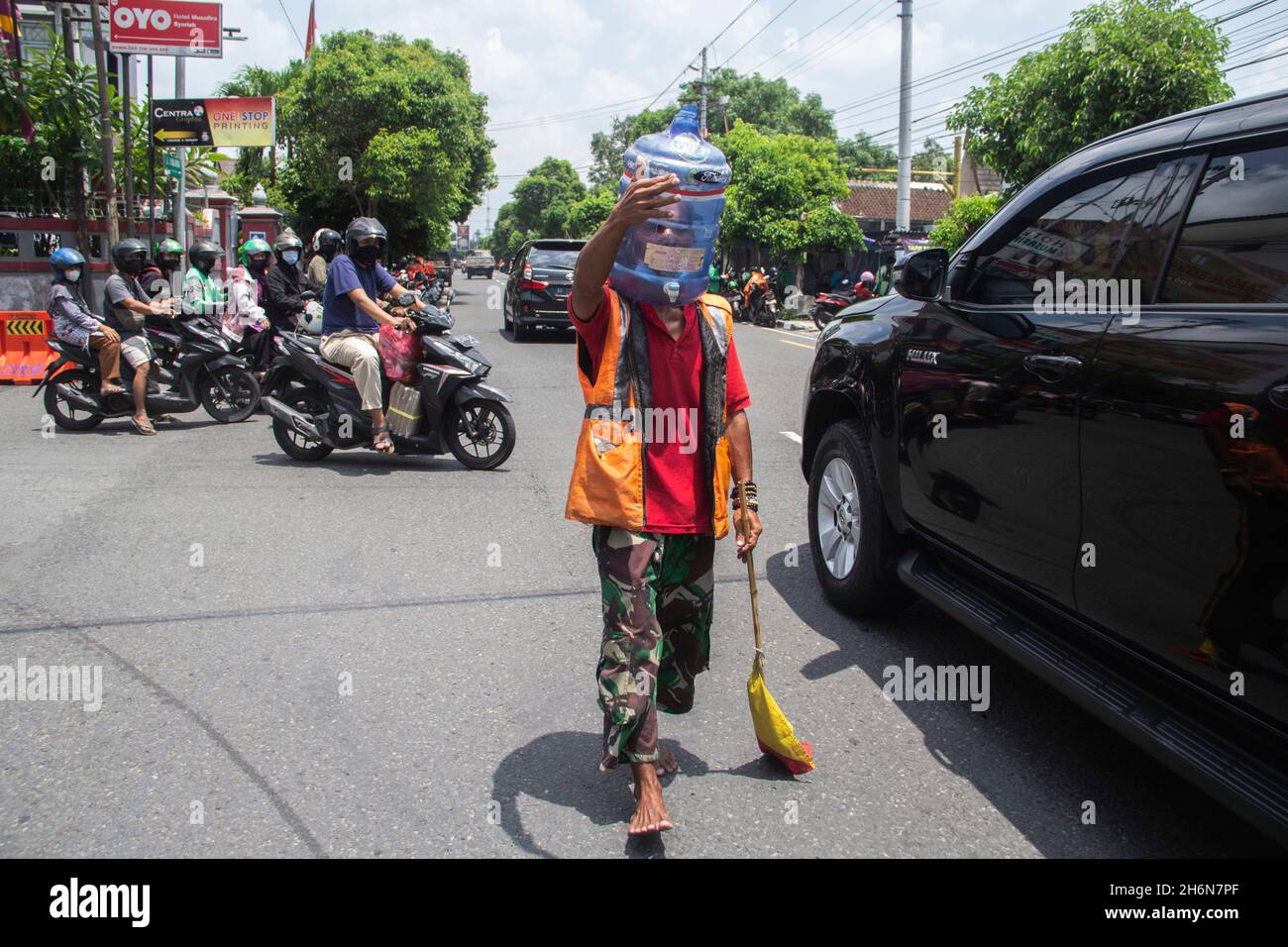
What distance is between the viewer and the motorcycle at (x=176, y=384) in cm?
962

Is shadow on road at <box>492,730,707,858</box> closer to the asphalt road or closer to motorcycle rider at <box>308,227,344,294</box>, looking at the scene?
the asphalt road

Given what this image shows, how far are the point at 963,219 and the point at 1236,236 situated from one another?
19.3m

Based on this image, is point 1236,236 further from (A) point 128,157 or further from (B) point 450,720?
(A) point 128,157

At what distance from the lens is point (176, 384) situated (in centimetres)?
1027

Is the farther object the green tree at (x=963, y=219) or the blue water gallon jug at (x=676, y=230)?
the green tree at (x=963, y=219)

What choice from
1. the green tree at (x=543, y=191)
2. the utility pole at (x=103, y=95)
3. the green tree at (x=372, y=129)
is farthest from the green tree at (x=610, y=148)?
the utility pole at (x=103, y=95)

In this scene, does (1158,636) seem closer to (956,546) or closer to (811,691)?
(956,546)

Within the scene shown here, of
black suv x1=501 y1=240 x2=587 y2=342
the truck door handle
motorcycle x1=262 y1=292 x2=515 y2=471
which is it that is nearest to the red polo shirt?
the truck door handle

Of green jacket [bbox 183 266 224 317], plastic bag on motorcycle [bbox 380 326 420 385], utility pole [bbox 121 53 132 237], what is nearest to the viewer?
plastic bag on motorcycle [bbox 380 326 420 385]

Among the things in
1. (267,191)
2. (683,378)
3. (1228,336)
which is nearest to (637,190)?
(683,378)

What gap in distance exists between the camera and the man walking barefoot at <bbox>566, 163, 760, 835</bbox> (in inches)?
119

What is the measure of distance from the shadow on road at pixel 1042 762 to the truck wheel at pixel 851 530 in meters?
0.17

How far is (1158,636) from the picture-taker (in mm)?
2846

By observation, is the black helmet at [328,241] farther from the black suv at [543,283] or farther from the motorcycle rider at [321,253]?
the black suv at [543,283]
